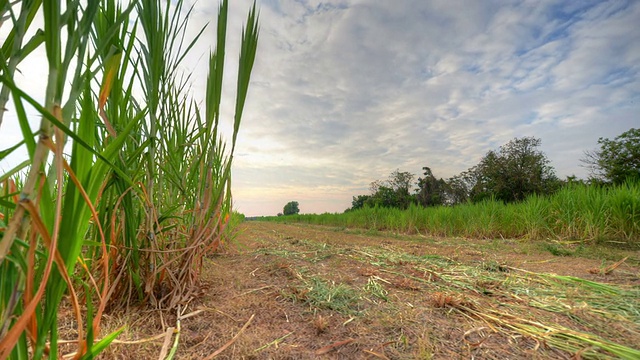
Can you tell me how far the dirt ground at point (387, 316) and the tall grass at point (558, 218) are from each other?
10.2 ft

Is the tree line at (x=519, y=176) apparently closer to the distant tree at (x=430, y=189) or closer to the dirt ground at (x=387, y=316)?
the distant tree at (x=430, y=189)

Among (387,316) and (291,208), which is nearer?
(387,316)

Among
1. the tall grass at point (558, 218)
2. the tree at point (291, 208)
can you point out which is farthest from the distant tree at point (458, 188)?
the tree at point (291, 208)

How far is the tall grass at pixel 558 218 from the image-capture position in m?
4.44

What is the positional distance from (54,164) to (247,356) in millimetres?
887

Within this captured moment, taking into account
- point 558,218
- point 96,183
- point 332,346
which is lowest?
point 332,346

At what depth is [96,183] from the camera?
1.81ft

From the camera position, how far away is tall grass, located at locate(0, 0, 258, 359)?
0.40 metres

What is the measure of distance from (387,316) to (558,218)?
578 cm

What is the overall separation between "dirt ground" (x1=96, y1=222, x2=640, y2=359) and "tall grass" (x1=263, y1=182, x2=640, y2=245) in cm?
310

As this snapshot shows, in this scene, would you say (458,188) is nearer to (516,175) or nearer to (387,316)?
(516,175)

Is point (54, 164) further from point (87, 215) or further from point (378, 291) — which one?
point (378, 291)

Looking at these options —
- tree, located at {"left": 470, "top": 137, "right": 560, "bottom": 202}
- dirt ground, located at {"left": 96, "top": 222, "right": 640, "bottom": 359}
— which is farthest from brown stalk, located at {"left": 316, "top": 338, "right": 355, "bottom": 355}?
tree, located at {"left": 470, "top": 137, "right": 560, "bottom": 202}

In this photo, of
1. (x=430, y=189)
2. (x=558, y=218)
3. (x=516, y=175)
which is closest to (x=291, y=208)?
(x=430, y=189)
